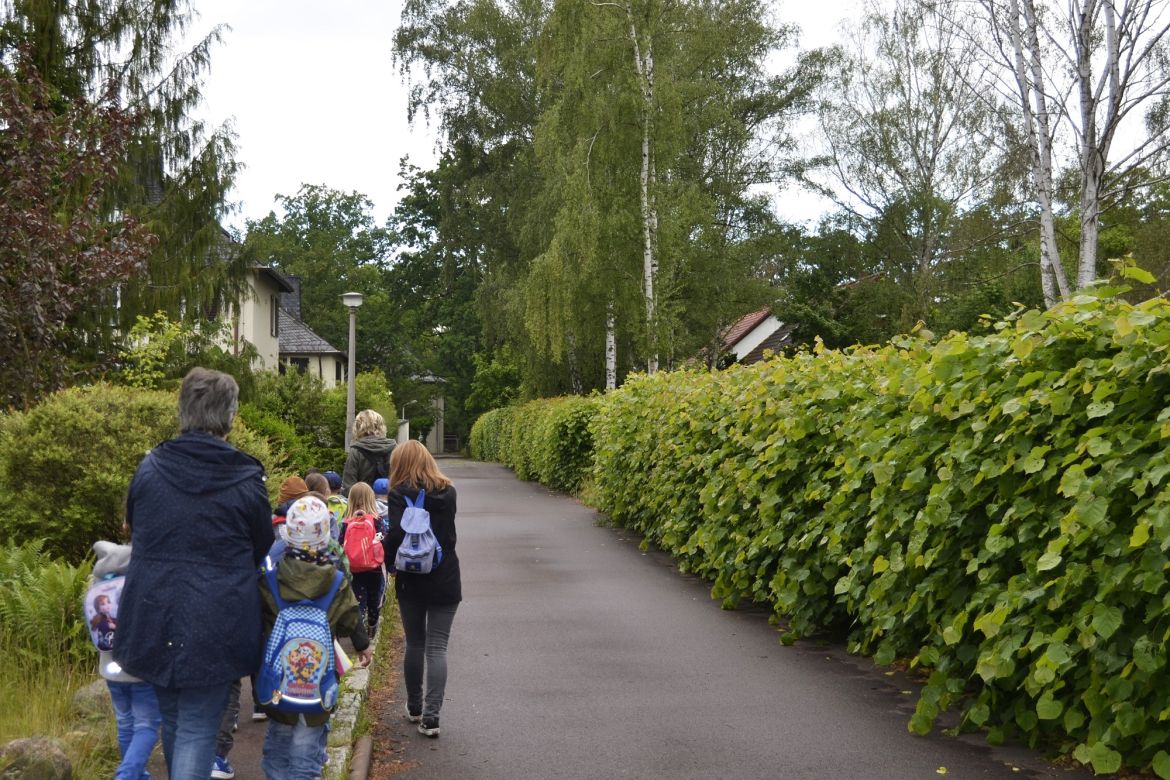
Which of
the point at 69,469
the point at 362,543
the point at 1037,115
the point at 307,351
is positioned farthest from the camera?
the point at 307,351

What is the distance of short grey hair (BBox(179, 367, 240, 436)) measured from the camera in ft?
13.6

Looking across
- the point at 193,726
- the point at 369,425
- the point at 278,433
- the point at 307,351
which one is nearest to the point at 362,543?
the point at 369,425

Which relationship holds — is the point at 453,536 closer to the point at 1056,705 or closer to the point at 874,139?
the point at 1056,705

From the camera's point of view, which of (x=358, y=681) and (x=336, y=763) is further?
(x=358, y=681)

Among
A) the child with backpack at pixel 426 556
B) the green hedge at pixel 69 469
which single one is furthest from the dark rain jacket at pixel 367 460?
the child with backpack at pixel 426 556

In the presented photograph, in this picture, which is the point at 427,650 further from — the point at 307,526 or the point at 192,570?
the point at 192,570

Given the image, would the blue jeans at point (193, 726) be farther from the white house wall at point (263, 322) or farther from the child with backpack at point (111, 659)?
the white house wall at point (263, 322)

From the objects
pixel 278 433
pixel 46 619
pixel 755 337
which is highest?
pixel 755 337

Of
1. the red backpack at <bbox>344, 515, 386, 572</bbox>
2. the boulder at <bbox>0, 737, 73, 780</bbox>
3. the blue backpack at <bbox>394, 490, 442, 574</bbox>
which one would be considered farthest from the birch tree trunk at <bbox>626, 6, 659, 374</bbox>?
the boulder at <bbox>0, 737, 73, 780</bbox>

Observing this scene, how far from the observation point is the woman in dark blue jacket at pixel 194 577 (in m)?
3.94

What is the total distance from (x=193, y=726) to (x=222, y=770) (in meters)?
1.35

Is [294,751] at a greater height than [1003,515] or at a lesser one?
lesser

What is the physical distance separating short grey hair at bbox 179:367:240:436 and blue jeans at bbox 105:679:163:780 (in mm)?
1111

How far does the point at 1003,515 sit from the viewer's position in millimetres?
5926
